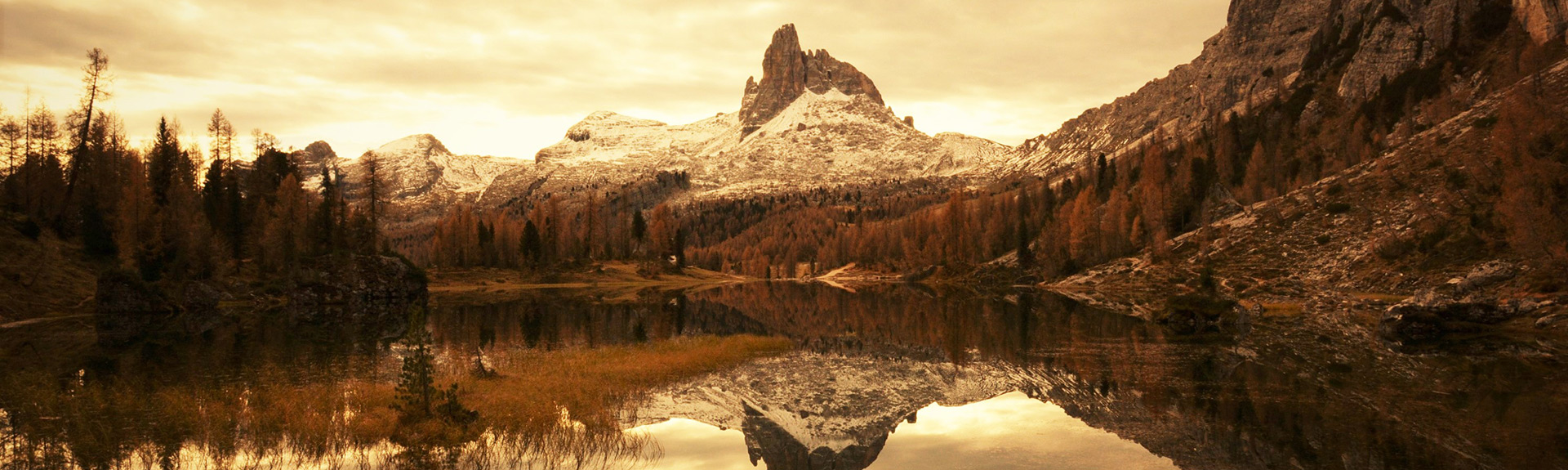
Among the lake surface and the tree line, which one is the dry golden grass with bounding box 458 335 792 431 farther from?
the tree line

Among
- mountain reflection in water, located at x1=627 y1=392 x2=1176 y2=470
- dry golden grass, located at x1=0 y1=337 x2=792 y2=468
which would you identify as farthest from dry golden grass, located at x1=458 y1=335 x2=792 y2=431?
mountain reflection in water, located at x1=627 y1=392 x2=1176 y2=470

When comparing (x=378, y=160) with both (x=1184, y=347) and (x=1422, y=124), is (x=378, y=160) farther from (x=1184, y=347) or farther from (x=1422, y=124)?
(x=1422, y=124)

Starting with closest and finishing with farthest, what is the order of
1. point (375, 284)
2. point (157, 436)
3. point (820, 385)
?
1. point (157, 436)
2. point (820, 385)
3. point (375, 284)

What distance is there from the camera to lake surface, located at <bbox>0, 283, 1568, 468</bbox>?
21.5m

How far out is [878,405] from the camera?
1254 inches

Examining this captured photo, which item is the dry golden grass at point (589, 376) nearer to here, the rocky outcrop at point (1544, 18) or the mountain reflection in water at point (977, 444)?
the mountain reflection in water at point (977, 444)

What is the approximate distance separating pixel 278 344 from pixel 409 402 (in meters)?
32.5

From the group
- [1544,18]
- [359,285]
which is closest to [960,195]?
[1544,18]

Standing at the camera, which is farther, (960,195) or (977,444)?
(960,195)

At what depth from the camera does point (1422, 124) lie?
4257 inches

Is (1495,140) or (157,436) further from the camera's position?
(1495,140)

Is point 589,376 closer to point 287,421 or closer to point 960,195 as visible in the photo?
point 287,421

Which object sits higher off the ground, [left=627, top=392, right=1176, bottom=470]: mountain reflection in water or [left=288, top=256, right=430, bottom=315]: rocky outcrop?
[left=288, top=256, right=430, bottom=315]: rocky outcrop

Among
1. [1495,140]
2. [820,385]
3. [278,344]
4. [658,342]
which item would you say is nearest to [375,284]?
[278,344]
